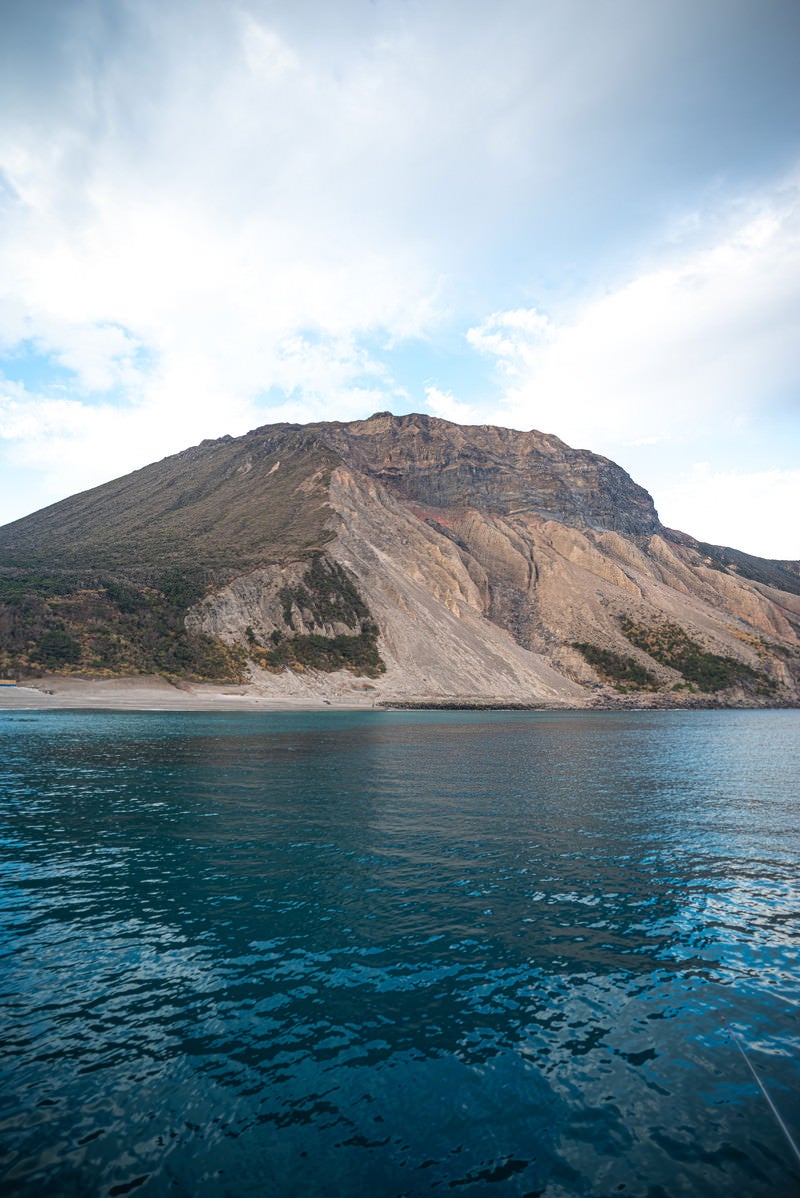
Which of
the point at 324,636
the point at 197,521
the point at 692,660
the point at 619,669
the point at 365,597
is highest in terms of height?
the point at 197,521

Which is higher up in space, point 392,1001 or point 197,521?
point 197,521

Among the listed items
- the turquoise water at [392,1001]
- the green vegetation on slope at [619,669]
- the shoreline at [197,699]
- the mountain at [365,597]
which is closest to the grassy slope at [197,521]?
the mountain at [365,597]

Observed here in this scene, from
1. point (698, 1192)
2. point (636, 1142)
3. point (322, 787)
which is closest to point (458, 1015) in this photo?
point (636, 1142)

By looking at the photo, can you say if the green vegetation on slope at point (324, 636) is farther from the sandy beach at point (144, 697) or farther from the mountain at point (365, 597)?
the sandy beach at point (144, 697)

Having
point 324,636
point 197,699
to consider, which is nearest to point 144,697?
point 197,699

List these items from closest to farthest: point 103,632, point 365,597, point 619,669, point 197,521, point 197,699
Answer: point 197,699, point 103,632, point 365,597, point 619,669, point 197,521

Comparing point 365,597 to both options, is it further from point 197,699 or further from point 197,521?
point 197,521

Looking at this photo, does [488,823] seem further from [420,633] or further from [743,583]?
[743,583]
